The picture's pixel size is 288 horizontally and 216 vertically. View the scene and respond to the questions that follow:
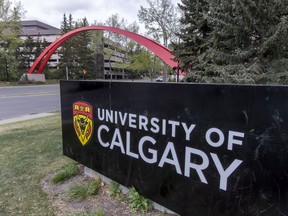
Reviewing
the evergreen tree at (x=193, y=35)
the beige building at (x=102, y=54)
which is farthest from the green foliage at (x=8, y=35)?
the evergreen tree at (x=193, y=35)

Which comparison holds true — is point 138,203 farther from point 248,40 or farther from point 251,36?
point 251,36

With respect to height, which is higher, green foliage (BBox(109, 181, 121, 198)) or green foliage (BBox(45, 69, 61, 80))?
green foliage (BBox(45, 69, 61, 80))

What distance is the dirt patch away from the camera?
2936mm

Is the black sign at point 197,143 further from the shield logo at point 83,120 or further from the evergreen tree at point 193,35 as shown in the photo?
the evergreen tree at point 193,35

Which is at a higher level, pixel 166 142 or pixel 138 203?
pixel 166 142

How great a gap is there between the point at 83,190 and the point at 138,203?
2.96 feet

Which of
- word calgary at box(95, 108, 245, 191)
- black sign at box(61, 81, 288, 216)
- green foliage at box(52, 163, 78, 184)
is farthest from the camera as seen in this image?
green foliage at box(52, 163, 78, 184)

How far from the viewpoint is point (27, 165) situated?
4.54 m

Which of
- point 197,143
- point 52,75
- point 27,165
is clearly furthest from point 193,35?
point 52,75

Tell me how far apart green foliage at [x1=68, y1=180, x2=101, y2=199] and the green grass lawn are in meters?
0.33

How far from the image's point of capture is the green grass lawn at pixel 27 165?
318 cm

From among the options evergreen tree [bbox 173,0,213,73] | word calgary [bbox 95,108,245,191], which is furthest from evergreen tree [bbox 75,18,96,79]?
word calgary [bbox 95,108,245,191]

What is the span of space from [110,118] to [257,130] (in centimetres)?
185

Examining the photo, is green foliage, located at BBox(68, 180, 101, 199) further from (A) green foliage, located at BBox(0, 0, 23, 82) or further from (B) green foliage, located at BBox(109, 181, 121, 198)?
(A) green foliage, located at BBox(0, 0, 23, 82)
